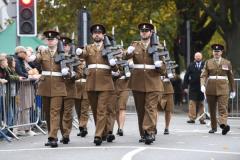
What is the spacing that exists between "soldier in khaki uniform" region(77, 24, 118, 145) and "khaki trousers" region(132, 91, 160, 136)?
66cm

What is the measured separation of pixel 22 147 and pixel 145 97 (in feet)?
7.96

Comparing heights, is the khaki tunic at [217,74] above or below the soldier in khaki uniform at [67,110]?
above

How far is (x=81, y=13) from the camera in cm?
2059

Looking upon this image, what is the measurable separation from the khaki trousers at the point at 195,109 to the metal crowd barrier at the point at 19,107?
5.38 meters

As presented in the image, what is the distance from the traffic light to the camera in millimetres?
17481

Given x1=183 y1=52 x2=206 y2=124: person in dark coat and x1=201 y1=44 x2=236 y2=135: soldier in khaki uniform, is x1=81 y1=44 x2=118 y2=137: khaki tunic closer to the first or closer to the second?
x1=201 y1=44 x2=236 y2=135: soldier in khaki uniform

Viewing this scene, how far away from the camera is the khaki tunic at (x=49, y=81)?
47.5ft

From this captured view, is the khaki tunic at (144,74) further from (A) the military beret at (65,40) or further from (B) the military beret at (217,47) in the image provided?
(B) the military beret at (217,47)

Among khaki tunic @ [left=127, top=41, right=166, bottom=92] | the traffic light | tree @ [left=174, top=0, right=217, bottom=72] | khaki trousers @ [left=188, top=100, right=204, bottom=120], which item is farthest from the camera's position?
tree @ [left=174, top=0, right=217, bottom=72]

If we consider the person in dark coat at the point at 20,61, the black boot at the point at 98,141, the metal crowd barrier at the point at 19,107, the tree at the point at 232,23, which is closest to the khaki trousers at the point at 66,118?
the black boot at the point at 98,141

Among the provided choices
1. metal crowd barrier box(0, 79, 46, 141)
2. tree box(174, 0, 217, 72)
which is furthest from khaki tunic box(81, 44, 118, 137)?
tree box(174, 0, 217, 72)

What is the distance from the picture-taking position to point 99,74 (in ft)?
48.0

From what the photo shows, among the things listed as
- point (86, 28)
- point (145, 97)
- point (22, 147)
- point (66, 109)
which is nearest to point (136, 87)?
point (145, 97)

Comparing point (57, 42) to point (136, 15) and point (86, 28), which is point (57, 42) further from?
point (136, 15)
